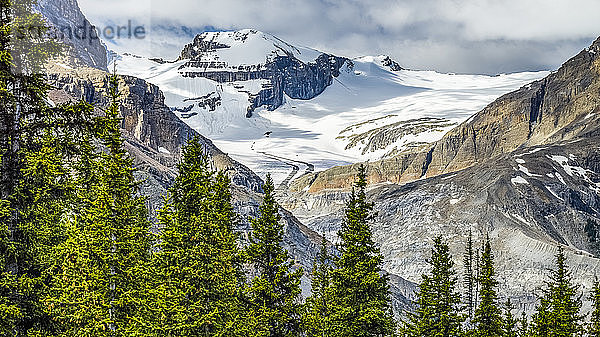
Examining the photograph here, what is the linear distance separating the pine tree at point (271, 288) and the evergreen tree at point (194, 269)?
955mm

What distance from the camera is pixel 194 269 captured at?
728 inches

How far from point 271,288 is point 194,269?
405 centimetres

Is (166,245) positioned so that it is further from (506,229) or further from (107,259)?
(506,229)

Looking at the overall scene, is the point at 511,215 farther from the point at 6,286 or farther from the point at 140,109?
the point at 6,286

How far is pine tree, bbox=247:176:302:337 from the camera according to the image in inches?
837

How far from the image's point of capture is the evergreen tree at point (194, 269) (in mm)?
17297

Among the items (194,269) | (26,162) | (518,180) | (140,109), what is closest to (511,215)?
(518,180)

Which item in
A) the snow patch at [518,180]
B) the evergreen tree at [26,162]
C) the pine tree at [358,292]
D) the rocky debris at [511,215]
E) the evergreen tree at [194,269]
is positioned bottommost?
the rocky debris at [511,215]

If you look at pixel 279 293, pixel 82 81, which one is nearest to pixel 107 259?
pixel 279 293

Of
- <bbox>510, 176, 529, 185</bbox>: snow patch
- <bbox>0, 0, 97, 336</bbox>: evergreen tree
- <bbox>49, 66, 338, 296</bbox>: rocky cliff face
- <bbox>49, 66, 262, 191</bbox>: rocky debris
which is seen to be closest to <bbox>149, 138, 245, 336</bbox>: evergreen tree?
<bbox>0, 0, 97, 336</bbox>: evergreen tree

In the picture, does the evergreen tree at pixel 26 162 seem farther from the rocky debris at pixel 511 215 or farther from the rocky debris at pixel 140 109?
the rocky debris at pixel 140 109

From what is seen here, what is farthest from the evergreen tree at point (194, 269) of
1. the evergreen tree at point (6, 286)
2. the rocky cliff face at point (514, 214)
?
the rocky cliff face at point (514, 214)

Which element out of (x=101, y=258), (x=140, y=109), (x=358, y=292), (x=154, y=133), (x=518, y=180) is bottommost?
(x=518, y=180)

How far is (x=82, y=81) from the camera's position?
12719 cm
